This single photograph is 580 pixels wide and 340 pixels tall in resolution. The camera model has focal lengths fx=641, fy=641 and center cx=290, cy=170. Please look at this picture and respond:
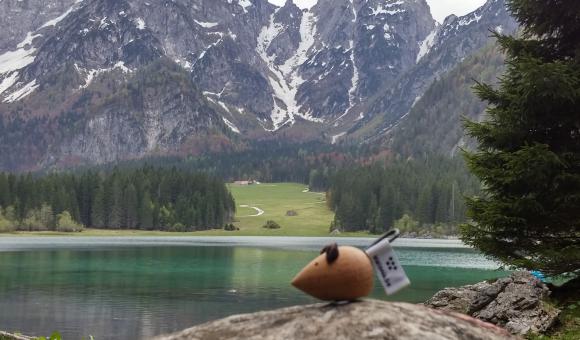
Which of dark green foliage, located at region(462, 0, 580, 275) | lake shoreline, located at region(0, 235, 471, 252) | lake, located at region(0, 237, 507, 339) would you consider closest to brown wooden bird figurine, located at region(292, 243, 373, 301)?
dark green foliage, located at region(462, 0, 580, 275)

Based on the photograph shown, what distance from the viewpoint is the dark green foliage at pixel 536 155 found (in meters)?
22.8

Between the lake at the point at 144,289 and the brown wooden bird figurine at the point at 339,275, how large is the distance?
3314 cm

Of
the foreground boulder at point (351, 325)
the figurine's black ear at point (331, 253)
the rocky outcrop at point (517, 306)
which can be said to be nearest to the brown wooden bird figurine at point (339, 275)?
the figurine's black ear at point (331, 253)

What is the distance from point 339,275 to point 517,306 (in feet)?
53.2

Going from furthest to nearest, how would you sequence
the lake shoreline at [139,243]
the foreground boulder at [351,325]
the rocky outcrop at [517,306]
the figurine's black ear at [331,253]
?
1. the lake shoreline at [139,243]
2. the rocky outcrop at [517,306]
3. the figurine's black ear at [331,253]
4. the foreground boulder at [351,325]

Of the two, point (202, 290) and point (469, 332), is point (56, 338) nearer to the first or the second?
point (469, 332)

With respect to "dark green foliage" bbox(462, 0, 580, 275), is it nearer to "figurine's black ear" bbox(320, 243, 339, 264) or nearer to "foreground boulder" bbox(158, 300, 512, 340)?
"foreground boulder" bbox(158, 300, 512, 340)

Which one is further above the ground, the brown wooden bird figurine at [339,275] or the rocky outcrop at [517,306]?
the brown wooden bird figurine at [339,275]

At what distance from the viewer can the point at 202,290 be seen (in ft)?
199

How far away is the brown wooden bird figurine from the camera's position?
7.16 m

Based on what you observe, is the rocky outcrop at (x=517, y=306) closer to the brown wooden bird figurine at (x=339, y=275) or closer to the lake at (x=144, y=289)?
the brown wooden bird figurine at (x=339, y=275)

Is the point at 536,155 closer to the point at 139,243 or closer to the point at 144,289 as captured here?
the point at 144,289

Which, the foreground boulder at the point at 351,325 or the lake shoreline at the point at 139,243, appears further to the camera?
the lake shoreline at the point at 139,243

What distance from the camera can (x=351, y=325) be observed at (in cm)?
673
